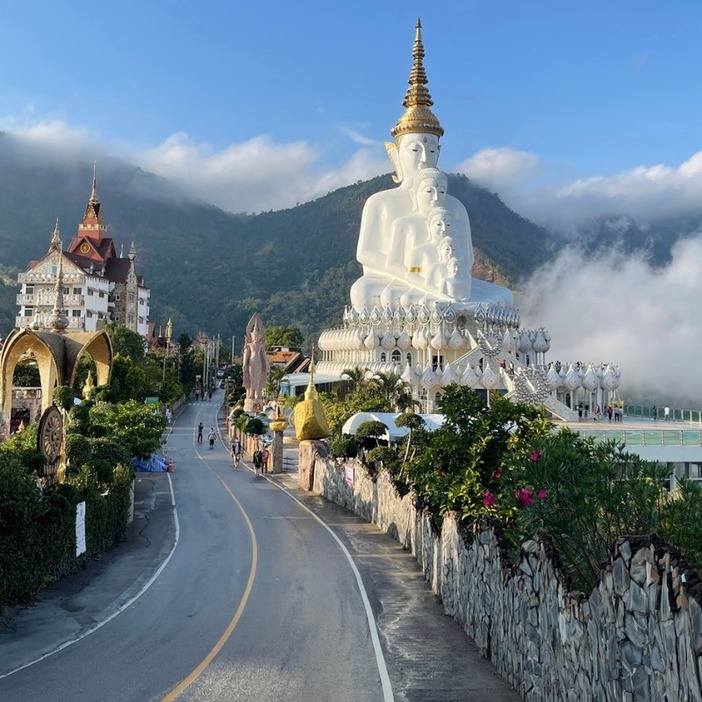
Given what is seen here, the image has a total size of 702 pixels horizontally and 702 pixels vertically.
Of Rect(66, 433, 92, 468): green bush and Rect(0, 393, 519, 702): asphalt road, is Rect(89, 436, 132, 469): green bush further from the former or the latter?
Rect(0, 393, 519, 702): asphalt road

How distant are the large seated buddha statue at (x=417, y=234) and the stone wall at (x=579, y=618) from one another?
44.6 meters

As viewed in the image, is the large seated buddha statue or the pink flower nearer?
the pink flower

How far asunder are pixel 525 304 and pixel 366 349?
78376mm

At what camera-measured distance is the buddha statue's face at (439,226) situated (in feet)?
188

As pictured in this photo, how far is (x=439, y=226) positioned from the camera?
57.3 meters

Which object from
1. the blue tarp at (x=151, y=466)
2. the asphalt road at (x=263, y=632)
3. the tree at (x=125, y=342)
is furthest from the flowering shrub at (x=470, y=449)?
the tree at (x=125, y=342)

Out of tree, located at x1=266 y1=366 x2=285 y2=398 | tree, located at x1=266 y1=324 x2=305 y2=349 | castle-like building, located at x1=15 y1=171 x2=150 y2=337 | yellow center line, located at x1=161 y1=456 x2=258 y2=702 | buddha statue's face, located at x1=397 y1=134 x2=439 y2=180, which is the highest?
buddha statue's face, located at x1=397 y1=134 x2=439 y2=180

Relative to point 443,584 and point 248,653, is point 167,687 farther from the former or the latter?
point 443,584

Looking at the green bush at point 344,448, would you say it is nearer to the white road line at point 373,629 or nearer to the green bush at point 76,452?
the white road line at point 373,629

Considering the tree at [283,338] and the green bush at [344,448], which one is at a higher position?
the tree at [283,338]

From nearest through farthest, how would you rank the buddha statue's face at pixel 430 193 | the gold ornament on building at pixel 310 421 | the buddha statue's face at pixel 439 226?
the gold ornament on building at pixel 310 421 < the buddha statue's face at pixel 439 226 < the buddha statue's face at pixel 430 193

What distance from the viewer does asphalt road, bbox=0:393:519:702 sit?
28.1 ft

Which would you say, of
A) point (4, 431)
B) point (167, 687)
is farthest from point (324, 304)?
point (167, 687)

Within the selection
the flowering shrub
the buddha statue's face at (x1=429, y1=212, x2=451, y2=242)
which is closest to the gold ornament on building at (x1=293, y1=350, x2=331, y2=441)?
the flowering shrub
